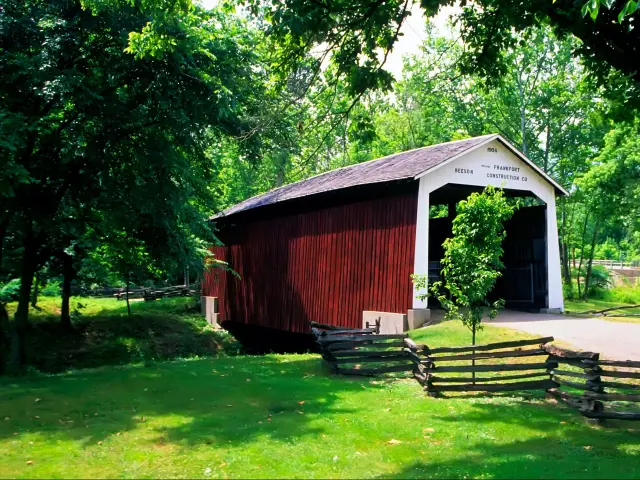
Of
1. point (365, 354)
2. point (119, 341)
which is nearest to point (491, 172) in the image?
point (365, 354)

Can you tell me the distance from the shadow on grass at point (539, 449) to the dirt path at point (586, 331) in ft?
12.6

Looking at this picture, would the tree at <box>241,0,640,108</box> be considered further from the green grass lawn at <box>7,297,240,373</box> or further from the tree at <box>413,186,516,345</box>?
the green grass lawn at <box>7,297,240,373</box>

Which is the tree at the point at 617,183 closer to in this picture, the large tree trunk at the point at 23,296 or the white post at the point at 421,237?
the white post at the point at 421,237

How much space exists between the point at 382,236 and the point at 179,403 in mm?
8989

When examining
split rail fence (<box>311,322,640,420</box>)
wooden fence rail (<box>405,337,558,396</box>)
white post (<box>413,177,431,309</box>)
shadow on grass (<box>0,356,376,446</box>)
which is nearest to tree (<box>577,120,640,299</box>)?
white post (<box>413,177,431,309</box>)

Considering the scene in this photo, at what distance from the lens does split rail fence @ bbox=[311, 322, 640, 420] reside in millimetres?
7762

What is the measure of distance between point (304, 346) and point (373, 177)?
26.9 ft

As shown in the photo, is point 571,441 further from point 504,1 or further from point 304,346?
point 304,346

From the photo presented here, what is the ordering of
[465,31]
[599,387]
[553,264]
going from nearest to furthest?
[599,387] → [465,31] → [553,264]

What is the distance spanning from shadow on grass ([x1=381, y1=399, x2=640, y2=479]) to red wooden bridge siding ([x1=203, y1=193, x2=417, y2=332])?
25.1 ft

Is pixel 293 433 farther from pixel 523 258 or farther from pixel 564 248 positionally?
pixel 564 248

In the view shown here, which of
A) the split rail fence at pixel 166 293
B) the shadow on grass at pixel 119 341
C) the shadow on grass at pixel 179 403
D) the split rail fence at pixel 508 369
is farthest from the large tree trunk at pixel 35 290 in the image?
Answer: the split rail fence at pixel 508 369

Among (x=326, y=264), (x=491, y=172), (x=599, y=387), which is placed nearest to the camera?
(x=599, y=387)

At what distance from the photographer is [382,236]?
55.4 feet
